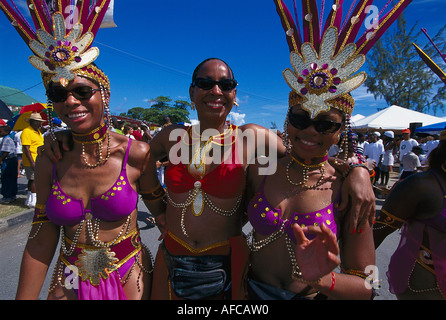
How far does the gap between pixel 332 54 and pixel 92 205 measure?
166 cm

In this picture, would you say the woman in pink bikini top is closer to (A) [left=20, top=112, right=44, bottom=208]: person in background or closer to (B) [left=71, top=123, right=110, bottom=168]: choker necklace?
(B) [left=71, top=123, right=110, bottom=168]: choker necklace

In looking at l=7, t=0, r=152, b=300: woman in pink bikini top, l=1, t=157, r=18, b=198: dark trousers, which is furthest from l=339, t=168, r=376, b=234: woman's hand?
l=1, t=157, r=18, b=198: dark trousers

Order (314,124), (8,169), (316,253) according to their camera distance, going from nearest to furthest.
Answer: (316,253), (314,124), (8,169)

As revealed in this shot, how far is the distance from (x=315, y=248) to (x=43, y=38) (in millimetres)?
1924

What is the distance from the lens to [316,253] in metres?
1.21

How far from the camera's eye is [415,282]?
5.83 ft

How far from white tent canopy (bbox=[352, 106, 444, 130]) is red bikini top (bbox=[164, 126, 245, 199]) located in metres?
17.5

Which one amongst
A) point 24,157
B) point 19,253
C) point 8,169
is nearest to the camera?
point 19,253

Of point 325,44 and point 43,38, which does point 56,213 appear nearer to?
point 43,38

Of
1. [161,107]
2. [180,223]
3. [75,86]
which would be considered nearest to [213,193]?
[180,223]

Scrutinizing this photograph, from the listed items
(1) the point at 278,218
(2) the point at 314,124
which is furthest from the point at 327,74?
(1) the point at 278,218

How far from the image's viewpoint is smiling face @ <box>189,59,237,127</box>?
71.2 inches

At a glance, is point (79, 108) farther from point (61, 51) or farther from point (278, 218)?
point (278, 218)

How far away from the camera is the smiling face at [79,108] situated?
5.23ft
